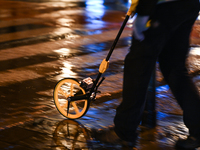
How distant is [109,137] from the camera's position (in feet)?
10.6

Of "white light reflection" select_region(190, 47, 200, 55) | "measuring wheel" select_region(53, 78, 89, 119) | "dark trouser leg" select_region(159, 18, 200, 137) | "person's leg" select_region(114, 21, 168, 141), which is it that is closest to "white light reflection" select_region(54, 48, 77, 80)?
"measuring wheel" select_region(53, 78, 89, 119)

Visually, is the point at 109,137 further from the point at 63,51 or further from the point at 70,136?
the point at 63,51

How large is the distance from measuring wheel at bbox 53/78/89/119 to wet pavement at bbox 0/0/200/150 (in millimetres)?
96

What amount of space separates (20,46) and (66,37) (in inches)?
50.6

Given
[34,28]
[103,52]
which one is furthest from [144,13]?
[34,28]

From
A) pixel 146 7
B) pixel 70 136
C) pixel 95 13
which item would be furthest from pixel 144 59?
pixel 95 13

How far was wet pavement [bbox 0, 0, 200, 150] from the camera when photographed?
10.7ft

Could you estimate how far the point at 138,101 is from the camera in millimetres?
2928

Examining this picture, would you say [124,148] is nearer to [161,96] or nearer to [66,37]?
[161,96]

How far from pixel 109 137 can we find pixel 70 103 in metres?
0.86

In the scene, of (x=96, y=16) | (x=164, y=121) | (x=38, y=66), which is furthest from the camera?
(x=96, y=16)

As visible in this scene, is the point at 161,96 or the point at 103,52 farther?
the point at 103,52

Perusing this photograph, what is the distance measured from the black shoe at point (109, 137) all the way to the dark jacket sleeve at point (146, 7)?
51.3 inches

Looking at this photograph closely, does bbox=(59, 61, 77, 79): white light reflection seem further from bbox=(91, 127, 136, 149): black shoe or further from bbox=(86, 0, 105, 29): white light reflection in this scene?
bbox=(86, 0, 105, 29): white light reflection
